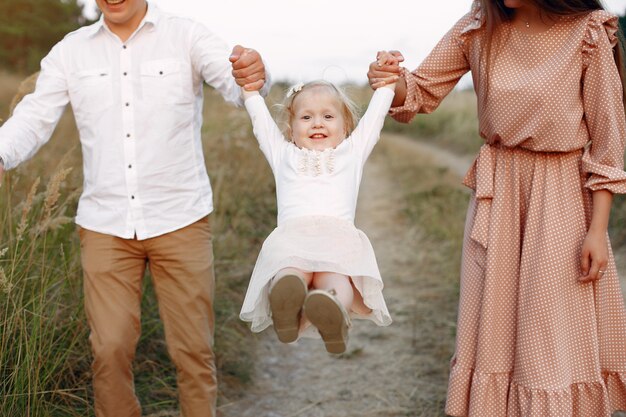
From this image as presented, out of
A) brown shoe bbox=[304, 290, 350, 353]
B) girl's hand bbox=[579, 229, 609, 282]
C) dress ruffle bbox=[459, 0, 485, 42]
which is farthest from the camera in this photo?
dress ruffle bbox=[459, 0, 485, 42]

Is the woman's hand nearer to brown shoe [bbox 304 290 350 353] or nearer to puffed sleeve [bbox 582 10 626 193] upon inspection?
puffed sleeve [bbox 582 10 626 193]

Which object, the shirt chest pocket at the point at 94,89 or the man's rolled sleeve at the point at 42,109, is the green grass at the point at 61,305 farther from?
the shirt chest pocket at the point at 94,89

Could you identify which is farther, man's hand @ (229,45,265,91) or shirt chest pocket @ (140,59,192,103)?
shirt chest pocket @ (140,59,192,103)

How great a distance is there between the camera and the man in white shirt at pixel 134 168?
10.6ft

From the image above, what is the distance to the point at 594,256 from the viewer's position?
2.72 m

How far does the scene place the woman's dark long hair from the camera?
2805 mm

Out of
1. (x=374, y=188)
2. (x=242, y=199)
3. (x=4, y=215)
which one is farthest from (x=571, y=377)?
(x=374, y=188)

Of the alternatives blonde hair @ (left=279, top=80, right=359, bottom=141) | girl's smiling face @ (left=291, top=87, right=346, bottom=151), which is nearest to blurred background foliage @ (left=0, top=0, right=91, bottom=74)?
blonde hair @ (left=279, top=80, right=359, bottom=141)

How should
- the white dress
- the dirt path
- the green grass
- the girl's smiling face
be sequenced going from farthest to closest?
the dirt path → the green grass → the girl's smiling face → the white dress

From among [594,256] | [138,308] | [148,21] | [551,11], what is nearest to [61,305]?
[138,308]

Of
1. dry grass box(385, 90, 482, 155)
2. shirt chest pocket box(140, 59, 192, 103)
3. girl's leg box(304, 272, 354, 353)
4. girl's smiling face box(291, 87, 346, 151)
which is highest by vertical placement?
shirt chest pocket box(140, 59, 192, 103)

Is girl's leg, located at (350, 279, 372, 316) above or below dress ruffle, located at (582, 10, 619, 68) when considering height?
below

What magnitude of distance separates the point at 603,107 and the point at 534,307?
735 mm

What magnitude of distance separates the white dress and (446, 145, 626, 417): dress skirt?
382 millimetres
